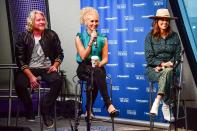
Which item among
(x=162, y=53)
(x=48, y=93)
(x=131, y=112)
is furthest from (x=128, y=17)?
(x=48, y=93)

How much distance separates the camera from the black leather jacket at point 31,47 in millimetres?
4824

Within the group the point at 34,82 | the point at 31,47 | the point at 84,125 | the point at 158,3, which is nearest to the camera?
the point at 34,82

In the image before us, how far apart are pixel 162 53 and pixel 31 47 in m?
1.62

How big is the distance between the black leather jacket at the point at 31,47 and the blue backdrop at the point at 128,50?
53.2 inches

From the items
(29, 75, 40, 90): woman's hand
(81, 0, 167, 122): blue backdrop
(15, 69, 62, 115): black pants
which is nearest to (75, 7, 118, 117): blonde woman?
(15, 69, 62, 115): black pants

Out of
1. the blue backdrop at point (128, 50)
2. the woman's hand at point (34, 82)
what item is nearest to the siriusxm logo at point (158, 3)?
the blue backdrop at point (128, 50)

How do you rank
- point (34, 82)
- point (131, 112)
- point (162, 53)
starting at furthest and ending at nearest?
point (131, 112) → point (162, 53) → point (34, 82)

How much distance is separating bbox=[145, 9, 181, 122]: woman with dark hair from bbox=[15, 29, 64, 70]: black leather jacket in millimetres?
1142

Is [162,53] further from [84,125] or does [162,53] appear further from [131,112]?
[84,125]

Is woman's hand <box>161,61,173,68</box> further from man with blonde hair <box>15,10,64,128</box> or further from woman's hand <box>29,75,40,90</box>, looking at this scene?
woman's hand <box>29,75,40,90</box>

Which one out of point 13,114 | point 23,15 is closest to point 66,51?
point 23,15

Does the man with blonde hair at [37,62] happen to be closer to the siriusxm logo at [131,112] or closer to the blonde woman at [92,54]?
the blonde woman at [92,54]

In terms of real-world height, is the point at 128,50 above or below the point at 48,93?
above

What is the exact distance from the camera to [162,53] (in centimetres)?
499
